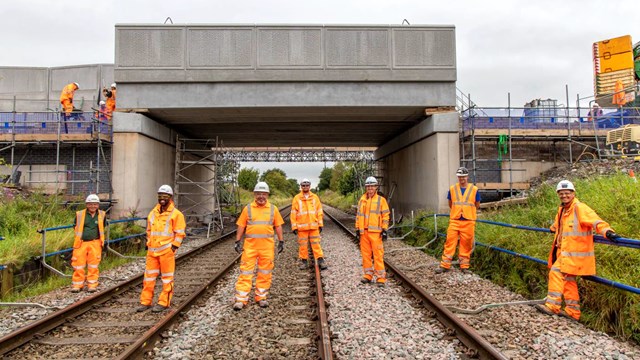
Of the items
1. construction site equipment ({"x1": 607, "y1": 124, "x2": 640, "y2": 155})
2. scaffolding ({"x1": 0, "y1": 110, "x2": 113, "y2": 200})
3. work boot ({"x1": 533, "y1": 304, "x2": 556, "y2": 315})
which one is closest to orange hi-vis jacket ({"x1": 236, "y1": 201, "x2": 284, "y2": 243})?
work boot ({"x1": 533, "y1": 304, "x2": 556, "y2": 315})

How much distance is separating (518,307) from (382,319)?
197 cm

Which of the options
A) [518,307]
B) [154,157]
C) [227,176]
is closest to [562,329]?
[518,307]

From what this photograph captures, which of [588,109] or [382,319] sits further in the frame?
[588,109]

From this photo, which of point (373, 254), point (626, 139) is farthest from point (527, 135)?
point (373, 254)

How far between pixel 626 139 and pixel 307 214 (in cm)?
1012

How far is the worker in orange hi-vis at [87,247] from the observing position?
688cm

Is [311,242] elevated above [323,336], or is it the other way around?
[311,242]

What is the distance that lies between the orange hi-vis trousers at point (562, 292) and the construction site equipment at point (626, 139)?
9.25m

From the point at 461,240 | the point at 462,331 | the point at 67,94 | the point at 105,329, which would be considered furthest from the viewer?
the point at 67,94

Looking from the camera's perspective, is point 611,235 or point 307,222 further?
point 307,222

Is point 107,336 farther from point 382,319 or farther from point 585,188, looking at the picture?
point 585,188

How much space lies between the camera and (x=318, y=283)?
6633 mm

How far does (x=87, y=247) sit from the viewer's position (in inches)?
274

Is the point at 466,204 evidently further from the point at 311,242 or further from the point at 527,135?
the point at 527,135
